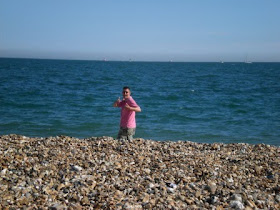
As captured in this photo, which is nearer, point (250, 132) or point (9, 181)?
point (9, 181)

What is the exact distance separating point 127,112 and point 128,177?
3676mm

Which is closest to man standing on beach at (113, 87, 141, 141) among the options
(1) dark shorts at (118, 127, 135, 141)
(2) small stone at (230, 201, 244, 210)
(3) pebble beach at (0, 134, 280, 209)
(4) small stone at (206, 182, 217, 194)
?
(1) dark shorts at (118, 127, 135, 141)

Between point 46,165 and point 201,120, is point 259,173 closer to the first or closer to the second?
point 46,165

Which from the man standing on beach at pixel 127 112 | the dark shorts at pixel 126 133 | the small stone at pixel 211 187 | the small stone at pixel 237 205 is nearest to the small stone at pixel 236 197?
the small stone at pixel 237 205

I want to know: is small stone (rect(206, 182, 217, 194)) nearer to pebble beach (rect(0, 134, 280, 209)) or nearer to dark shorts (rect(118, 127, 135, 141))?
pebble beach (rect(0, 134, 280, 209))

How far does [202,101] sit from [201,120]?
961 centimetres

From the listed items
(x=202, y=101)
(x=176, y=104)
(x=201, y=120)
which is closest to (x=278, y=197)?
(x=201, y=120)

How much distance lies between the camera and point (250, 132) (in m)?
17.4

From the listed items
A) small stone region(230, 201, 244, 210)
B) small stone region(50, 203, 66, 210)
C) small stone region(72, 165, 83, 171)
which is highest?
small stone region(72, 165, 83, 171)

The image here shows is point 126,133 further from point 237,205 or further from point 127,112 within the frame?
point 237,205

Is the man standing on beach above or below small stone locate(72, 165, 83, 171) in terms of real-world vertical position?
above

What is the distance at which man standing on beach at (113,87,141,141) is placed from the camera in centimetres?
1027

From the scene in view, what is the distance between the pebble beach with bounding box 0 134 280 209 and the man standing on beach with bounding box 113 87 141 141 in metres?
0.58

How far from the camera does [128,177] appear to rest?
7066 millimetres
